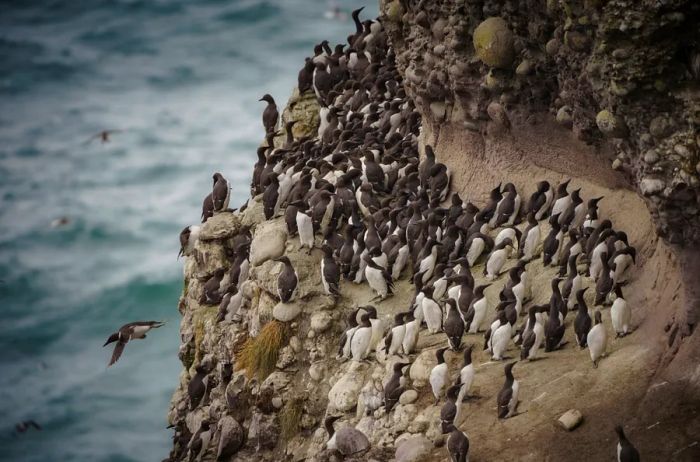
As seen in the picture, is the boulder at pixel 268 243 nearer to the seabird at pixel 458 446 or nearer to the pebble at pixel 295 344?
the pebble at pixel 295 344

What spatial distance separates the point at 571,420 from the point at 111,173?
40695mm

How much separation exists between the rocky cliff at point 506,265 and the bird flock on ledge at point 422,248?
0.37 feet

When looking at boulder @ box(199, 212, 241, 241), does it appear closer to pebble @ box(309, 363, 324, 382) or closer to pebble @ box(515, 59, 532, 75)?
pebble @ box(309, 363, 324, 382)

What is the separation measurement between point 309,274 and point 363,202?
1447 mm

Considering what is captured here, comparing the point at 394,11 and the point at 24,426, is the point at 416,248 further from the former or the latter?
the point at 24,426

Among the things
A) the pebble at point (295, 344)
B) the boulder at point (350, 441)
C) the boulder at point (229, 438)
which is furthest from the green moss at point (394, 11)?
the boulder at point (350, 441)

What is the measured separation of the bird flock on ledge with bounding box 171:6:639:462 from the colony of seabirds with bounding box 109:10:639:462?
17 mm

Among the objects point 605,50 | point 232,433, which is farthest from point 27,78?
point 605,50

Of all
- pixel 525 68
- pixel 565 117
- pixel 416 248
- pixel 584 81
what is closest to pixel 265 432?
pixel 416 248

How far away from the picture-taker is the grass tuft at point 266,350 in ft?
49.9

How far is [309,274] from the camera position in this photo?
51.4 feet

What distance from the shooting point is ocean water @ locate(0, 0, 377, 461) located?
115 feet

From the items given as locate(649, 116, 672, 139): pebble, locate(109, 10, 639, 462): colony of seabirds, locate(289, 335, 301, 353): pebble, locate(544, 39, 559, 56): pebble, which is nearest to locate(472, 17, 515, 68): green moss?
locate(544, 39, 559, 56): pebble

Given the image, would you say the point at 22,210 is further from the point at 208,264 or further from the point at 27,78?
the point at 208,264
